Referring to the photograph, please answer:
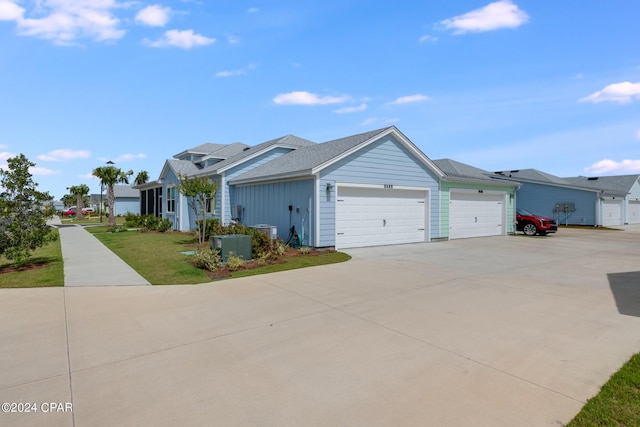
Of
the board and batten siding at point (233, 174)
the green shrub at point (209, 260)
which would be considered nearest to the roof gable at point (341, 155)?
the board and batten siding at point (233, 174)

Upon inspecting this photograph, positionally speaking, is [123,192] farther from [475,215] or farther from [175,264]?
[475,215]

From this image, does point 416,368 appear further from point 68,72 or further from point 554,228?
point 554,228

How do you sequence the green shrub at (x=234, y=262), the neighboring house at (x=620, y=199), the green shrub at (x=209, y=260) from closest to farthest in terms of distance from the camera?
1. the green shrub at (x=209, y=260)
2. the green shrub at (x=234, y=262)
3. the neighboring house at (x=620, y=199)

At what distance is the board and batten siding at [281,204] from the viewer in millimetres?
12594

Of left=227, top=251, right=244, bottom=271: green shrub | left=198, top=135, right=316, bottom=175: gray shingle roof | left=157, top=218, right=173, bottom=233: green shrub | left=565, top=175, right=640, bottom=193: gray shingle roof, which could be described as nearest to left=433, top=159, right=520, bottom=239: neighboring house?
left=198, top=135, right=316, bottom=175: gray shingle roof

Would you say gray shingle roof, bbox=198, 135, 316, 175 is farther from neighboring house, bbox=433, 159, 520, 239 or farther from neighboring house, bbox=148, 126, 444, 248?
neighboring house, bbox=433, 159, 520, 239

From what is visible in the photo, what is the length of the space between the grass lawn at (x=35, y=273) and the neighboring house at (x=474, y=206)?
47.3 feet

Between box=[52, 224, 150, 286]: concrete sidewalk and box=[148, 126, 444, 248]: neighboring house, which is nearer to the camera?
box=[52, 224, 150, 286]: concrete sidewalk

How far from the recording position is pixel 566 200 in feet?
94.8

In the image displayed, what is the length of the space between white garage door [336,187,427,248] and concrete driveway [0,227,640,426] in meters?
5.35

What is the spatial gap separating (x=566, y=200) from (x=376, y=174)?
937 inches

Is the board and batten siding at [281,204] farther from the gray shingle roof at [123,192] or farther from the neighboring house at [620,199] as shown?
the gray shingle roof at [123,192]

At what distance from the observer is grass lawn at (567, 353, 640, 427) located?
2.71m

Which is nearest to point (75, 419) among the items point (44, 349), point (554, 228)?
point (44, 349)
